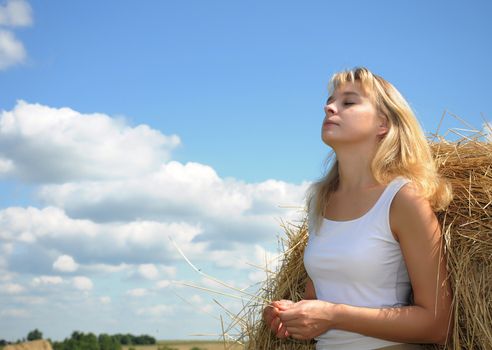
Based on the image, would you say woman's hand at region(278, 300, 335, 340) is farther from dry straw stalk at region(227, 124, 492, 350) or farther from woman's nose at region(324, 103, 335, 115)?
woman's nose at region(324, 103, 335, 115)

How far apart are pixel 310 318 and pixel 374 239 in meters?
0.44

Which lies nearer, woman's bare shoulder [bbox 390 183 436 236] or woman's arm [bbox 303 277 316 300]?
woman's bare shoulder [bbox 390 183 436 236]

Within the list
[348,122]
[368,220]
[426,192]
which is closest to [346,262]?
[368,220]

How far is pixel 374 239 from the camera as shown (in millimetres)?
2732

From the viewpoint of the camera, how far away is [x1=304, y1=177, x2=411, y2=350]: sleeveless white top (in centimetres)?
272

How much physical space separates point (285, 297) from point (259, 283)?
8.5 inches

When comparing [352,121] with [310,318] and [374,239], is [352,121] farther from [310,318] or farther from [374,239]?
[310,318]

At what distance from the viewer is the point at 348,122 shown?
2.89m

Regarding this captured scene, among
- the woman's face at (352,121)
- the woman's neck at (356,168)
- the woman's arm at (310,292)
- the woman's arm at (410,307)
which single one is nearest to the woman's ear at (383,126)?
the woman's face at (352,121)

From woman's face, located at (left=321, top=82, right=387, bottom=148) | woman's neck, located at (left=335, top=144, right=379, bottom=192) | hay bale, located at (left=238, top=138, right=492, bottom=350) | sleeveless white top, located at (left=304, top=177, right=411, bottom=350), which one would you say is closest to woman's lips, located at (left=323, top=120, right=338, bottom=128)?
woman's face, located at (left=321, top=82, right=387, bottom=148)

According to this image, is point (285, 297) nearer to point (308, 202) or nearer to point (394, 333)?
point (308, 202)

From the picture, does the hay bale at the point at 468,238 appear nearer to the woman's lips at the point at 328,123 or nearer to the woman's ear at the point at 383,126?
the woman's ear at the point at 383,126

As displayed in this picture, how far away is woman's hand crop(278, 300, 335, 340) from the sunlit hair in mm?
497

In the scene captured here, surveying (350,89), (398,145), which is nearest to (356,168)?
(398,145)
